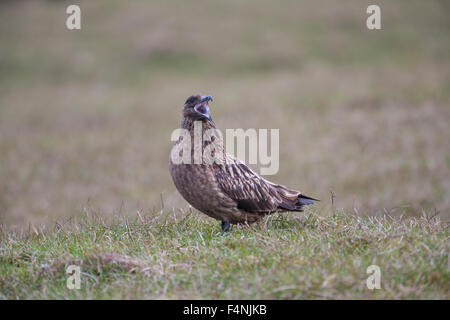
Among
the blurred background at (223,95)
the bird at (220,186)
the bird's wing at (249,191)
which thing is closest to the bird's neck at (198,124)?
the bird at (220,186)

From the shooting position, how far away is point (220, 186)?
5.59 m

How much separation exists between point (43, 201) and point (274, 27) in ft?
56.7

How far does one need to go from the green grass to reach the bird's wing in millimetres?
260

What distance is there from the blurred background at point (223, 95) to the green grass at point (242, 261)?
3.28 meters

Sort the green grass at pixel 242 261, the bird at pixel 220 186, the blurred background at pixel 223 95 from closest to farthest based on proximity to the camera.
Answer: the green grass at pixel 242 261 → the bird at pixel 220 186 → the blurred background at pixel 223 95

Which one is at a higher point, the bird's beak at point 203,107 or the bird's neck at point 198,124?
the bird's beak at point 203,107

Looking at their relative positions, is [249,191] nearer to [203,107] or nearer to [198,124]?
[198,124]

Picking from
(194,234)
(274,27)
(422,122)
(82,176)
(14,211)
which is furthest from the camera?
(274,27)

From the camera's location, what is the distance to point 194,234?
5500 mm

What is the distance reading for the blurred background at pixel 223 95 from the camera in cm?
1394

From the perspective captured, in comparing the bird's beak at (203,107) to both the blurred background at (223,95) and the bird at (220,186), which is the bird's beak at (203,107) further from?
the blurred background at (223,95)

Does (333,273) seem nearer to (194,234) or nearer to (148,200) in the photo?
(194,234)

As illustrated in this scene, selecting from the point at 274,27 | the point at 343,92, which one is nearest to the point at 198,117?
the point at 343,92

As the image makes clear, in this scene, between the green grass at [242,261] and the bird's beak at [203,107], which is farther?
the bird's beak at [203,107]
